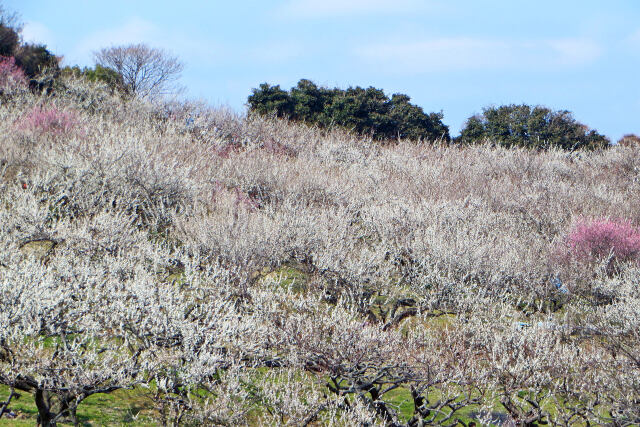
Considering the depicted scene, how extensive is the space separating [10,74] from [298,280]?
29.0m

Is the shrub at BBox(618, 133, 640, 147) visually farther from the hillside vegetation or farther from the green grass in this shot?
the green grass

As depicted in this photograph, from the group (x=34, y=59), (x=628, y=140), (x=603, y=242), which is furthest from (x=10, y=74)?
(x=628, y=140)

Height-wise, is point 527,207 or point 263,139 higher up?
point 263,139

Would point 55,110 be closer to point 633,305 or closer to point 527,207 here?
point 527,207

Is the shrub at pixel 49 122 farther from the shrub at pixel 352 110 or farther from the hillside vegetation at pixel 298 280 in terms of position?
the shrub at pixel 352 110

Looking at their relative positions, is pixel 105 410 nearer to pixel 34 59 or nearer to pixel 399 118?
pixel 34 59

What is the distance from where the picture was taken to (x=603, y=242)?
94.1 feet

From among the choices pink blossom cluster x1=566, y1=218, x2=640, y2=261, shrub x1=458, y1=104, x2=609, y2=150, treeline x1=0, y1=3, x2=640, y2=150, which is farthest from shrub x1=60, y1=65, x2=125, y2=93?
pink blossom cluster x1=566, y1=218, x2=640, y2=261

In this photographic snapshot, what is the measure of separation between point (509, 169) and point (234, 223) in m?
25.2

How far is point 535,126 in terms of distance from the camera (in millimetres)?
57312

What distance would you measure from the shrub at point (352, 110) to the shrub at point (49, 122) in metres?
19.1

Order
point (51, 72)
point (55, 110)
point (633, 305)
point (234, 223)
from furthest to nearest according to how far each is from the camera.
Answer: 1. point (51, 72)
2. point (55, 110)
3. point (234, 223)
4. point (633, 305)

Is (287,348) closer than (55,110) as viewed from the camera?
Yes

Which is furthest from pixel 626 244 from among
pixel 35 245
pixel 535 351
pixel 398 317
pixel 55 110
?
pixel 55 110
